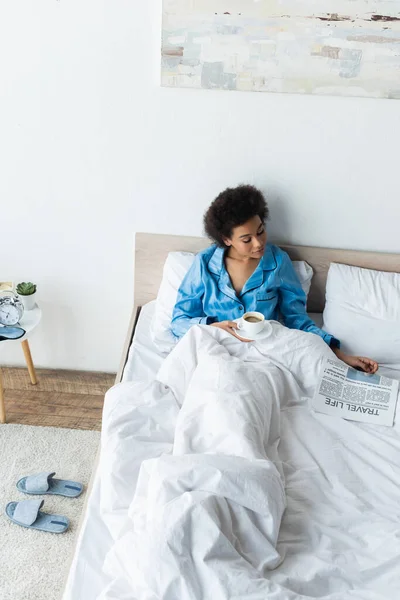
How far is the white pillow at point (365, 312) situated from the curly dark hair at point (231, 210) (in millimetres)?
356

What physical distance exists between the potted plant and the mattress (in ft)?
2.96

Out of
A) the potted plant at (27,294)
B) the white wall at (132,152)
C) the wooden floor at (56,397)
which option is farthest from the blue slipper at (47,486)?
the white wall at (132,152)

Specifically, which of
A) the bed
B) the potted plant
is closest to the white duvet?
the bed

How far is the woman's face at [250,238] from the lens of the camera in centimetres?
190

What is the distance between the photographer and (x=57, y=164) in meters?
2.10

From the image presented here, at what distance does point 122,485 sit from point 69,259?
3.55 feet

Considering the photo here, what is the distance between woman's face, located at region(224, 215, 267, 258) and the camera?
190 cm

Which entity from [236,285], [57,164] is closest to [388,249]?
[236,285]

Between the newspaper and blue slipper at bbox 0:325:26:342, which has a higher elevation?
the newspaper

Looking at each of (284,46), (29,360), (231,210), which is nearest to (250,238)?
(231,210)

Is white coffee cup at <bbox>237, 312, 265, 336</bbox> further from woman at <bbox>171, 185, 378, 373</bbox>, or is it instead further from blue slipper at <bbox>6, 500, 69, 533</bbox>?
blue slipper at <bbox>6, 500, 69, 533</bbox>

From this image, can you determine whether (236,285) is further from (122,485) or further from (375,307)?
(122,485)

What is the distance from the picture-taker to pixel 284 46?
1.87 metres

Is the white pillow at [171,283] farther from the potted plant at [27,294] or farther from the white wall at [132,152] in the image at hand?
the potted plant at [27,294]
